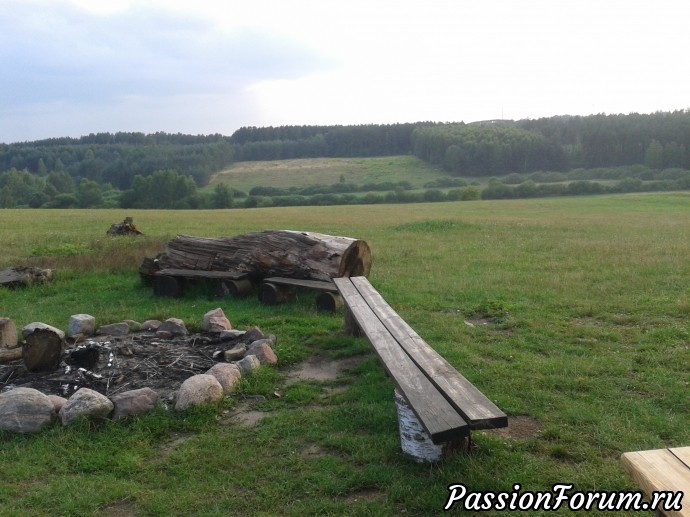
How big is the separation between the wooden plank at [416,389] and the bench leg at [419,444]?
0.13m

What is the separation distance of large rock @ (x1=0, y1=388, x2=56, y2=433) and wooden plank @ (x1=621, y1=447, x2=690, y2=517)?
429 centimetres

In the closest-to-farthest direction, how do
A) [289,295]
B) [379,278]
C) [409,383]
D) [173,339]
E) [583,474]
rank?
[583,474] → [409,383] → [173,339] → [289,295] → [379,278]

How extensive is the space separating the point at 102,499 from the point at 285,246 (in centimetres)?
657

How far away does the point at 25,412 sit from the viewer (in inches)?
203

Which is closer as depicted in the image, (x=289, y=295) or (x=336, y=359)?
(x=336, y=359)

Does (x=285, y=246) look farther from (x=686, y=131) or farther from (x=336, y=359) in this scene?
(x=686, y=131)

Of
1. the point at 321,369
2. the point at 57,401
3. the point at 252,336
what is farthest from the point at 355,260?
the point at 57,401

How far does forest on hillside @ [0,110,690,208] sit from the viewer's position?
70812 mm

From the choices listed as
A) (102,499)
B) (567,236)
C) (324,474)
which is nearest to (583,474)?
(324,474)

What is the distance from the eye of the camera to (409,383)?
4.50 metres

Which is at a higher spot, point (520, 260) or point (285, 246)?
point (285, 246)

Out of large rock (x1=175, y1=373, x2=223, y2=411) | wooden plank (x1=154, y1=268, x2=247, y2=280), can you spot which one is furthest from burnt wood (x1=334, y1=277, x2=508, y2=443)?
wooden plank (x1=154, y1=268, x2=247, y2=280)

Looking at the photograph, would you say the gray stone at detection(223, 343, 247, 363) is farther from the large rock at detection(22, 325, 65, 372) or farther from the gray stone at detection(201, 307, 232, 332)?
the large rock at detection(22, 325, 65, 372)

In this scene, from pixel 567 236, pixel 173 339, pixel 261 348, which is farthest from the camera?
pixel 567 236
